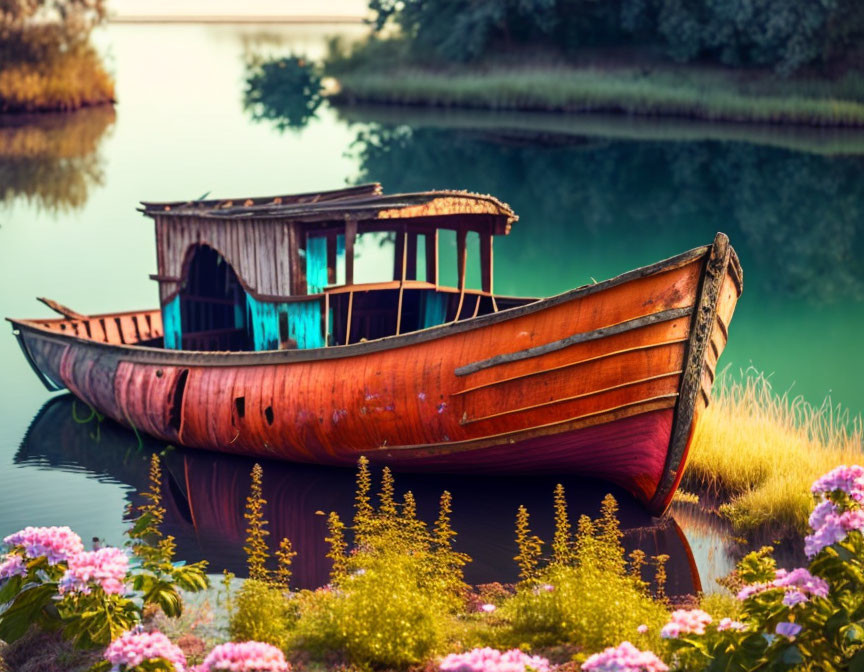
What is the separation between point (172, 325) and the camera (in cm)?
1467

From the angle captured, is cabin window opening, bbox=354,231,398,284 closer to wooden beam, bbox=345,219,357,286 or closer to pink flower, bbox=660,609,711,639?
wooden beam, bbox=345,219,357,286

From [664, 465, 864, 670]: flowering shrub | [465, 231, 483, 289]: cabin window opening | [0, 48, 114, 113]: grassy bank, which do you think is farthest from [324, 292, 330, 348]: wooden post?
[0, 48, 114, 113]: grassy bank

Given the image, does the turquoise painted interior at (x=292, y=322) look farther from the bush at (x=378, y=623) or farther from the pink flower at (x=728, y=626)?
the pink flower at (x=728, y=626)

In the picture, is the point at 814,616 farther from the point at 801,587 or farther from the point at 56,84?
the point at 56,84

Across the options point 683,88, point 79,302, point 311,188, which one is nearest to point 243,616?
point 79,302

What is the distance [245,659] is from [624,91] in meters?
43.4

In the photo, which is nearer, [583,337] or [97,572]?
[97,572]

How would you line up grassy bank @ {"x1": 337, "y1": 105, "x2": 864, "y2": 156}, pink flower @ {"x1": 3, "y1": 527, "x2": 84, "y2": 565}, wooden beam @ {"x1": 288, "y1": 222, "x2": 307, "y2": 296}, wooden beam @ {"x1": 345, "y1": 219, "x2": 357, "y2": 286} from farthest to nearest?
grassy bank @ {"x1": 337, "y1": 105, "x2": 864, "y2": 156}, wooden beam @ {"x1": 288, "y1": 222, "x2": 307, "y2": 296}, wooden beam @ {"x1": 345, "y1": 219, "x2": 357, "y2": 286}, pink flower @ {"x1": 3, "y1": 527, "x2": 84, "y2": 565}

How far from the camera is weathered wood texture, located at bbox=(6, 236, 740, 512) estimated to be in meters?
10.5

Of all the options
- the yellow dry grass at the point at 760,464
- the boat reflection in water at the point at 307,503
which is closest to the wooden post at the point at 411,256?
the boat reflection in water at the point at 307,503

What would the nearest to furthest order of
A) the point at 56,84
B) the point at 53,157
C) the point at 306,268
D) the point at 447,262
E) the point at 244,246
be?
the point at 306,268, the point at 244,246, the point at 447,262, the point at 53,157, the point at 56,84

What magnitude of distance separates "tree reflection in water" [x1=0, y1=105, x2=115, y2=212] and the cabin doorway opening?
1706 centimetres

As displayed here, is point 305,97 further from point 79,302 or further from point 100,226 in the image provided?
point 79,302

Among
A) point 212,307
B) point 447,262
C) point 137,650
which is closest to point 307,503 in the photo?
point 212,307
